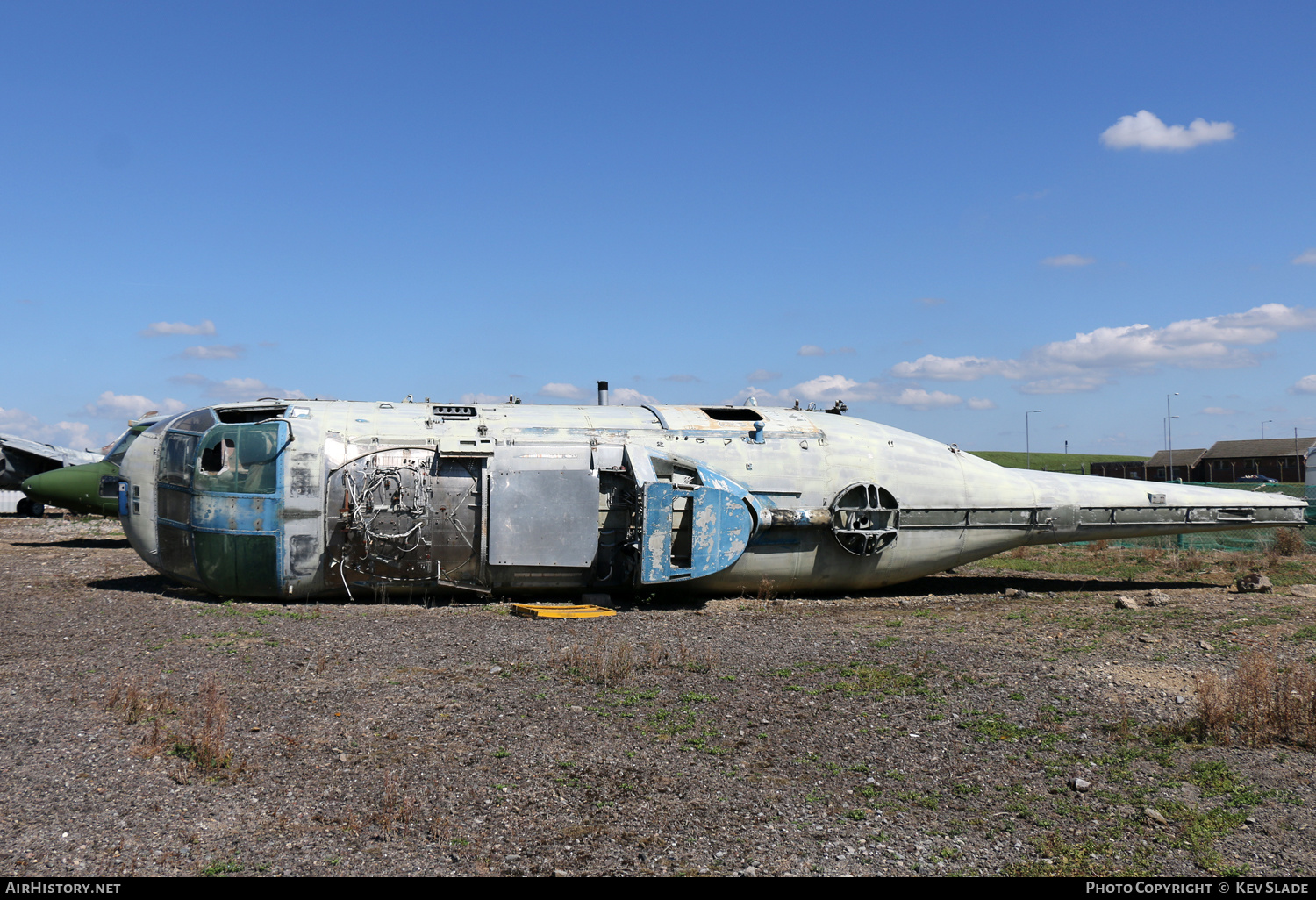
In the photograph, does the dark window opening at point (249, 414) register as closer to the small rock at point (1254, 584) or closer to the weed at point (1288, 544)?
the small rock at point (1254, 584)

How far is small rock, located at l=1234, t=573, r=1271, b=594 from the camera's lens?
17.1 m

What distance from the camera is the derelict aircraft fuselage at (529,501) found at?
14.4 meters

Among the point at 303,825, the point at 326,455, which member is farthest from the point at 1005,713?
the point at 326,455

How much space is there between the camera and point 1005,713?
8.92 m

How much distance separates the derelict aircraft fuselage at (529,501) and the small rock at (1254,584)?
491cm

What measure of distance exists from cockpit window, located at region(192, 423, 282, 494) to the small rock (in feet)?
59.1

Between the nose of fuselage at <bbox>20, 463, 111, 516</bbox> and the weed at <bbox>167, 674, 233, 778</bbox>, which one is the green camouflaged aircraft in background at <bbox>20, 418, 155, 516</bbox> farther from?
the weed at <bbox>167, 674, 233, 778</bbox>

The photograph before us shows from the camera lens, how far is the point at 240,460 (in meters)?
14.4

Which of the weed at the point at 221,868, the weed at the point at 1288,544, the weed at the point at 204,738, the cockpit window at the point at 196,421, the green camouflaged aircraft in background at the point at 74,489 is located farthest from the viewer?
the green camouflaged aircraft in background at the point at 74,489

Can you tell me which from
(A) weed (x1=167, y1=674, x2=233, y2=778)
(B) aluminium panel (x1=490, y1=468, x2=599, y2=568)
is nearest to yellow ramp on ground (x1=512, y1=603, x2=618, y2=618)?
(B) aluminium panel (x1=490, y1=468, x2=599, y2=568)

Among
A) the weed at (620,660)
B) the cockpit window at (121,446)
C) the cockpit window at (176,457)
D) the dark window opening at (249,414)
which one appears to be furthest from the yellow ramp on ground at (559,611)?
the cockpit window at (121,446)

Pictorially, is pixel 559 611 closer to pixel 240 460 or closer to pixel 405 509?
pixel 405 509

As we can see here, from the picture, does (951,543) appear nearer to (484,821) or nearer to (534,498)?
(534,498)

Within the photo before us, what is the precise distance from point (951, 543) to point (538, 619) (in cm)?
834
